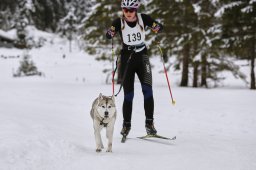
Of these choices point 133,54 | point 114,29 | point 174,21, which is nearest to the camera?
point 114,29

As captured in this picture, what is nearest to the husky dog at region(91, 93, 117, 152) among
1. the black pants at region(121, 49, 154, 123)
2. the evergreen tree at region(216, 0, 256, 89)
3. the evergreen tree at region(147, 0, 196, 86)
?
the black pants at region(121, 49, 154, 123)

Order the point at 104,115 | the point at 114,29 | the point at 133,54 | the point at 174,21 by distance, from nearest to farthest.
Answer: the point at 104,115 < the point at 114,29 < the point at 133,54 < the point at 174,21

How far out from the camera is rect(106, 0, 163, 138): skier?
616cm

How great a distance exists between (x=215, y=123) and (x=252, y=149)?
3769mm

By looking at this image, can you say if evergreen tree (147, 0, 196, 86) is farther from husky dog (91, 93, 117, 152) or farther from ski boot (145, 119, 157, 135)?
husky dog (91, 93, 117, 152)

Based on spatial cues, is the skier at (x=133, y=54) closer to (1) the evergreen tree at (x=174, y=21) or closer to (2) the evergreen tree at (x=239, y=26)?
(2) the evergreen tree at (x=239, y=26)

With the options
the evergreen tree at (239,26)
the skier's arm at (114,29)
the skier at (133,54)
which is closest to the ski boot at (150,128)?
the skier at (133,54)

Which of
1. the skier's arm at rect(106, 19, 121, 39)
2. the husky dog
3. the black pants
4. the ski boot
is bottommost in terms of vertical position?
the ski boot

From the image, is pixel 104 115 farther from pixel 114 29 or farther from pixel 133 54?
pixel 114 29

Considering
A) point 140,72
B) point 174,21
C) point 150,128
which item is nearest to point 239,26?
point 174,21

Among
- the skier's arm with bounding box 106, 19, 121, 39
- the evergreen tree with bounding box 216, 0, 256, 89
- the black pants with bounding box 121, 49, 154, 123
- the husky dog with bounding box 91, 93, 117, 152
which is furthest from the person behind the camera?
the evergreen tree with bounding box 216, 0, 256, 89

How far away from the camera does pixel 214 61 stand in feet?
72.7

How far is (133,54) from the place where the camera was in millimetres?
6258

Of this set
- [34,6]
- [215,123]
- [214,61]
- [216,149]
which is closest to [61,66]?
[34,6]
